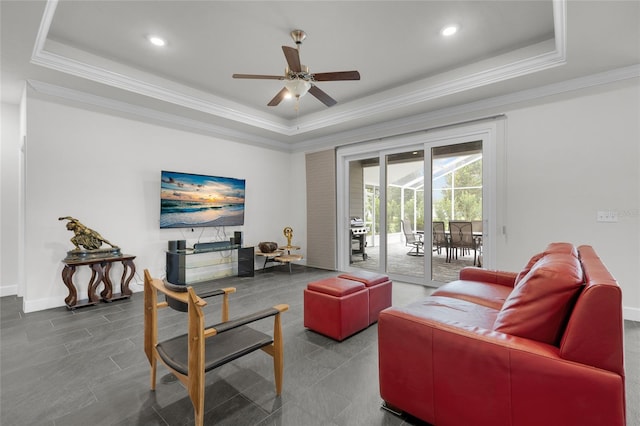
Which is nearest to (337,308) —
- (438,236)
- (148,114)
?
(438,236)

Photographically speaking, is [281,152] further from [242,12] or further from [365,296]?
[365,296]

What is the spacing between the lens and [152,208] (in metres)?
4.57

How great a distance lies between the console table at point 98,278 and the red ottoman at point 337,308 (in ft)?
9.18

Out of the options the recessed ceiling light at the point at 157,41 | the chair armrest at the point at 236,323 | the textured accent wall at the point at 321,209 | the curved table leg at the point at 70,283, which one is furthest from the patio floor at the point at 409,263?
the recessed ceiling light at the point at 157,41

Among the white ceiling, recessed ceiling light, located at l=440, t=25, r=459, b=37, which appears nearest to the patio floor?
the white ceiling

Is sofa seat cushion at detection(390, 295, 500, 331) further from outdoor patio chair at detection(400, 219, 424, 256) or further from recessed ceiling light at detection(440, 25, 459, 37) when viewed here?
outdoor patio chair at detection(400, 219, 424, 256)

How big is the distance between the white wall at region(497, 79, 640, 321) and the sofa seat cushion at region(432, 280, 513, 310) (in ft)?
4.96

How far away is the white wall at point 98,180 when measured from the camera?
3596 mm

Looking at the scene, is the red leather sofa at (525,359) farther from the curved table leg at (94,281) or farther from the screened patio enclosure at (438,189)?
the curved table leg at (94,281)

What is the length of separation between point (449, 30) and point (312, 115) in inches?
117

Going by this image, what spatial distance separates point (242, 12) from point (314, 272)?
4396 millimetres

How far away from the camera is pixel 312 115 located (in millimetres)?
5570

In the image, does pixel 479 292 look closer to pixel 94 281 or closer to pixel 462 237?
pixel 462 237

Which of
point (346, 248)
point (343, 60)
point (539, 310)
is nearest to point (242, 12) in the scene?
point (343, 60)
